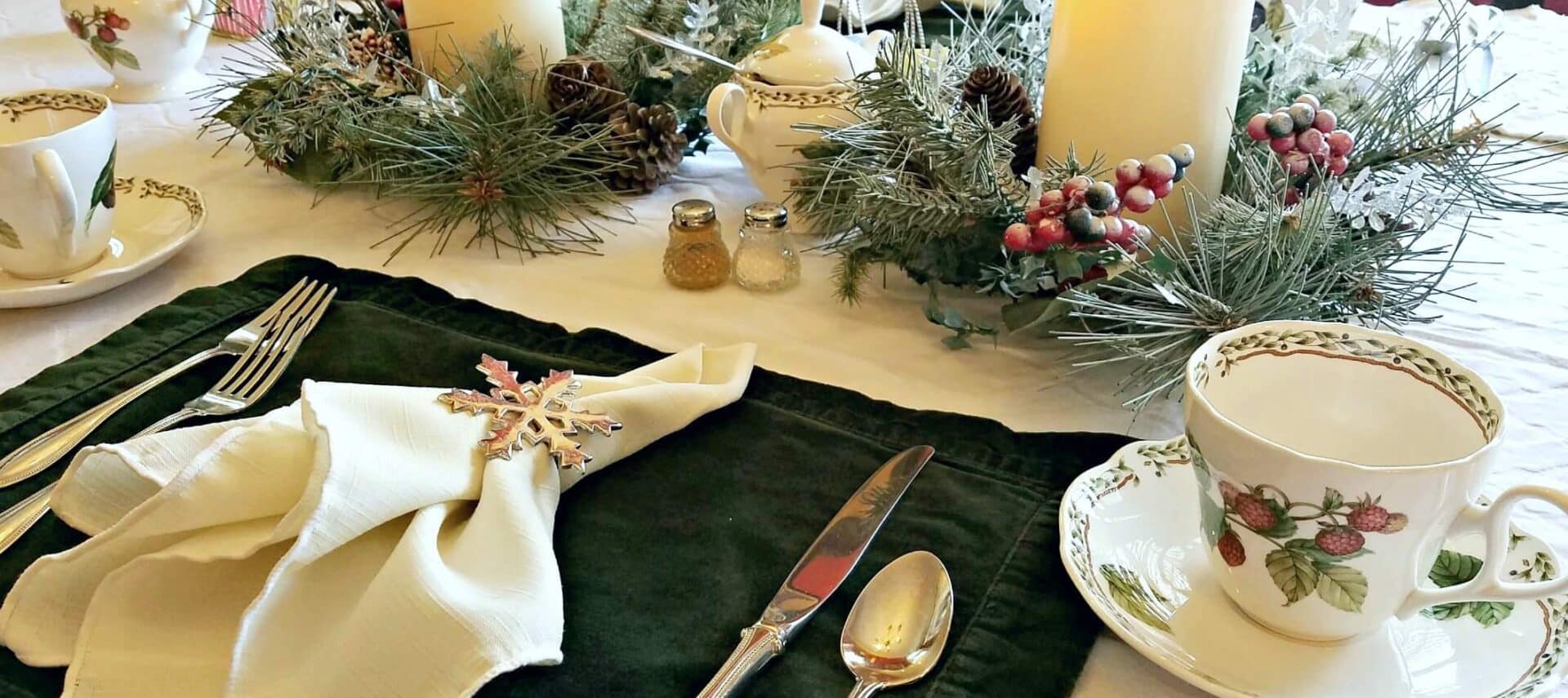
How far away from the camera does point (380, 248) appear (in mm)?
715

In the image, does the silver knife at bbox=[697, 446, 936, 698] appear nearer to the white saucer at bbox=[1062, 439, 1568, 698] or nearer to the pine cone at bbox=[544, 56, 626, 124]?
the white saucer at bbox=[1062, 439, 1568, 698]

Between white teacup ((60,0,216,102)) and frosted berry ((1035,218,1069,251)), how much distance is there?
2.37 feet

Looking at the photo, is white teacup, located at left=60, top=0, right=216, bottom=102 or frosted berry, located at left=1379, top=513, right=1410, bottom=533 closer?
frosted berry, located at left=1379, top=513, right=1410, bottom=533

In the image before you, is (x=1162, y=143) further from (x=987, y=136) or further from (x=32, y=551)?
(x=32, y=551)

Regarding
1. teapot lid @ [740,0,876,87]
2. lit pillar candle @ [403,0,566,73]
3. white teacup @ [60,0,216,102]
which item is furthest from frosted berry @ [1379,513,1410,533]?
white teacup @ [60,0,216,102]

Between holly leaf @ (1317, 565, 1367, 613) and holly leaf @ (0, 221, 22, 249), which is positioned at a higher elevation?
holly leaf @ (0, 221, 22, 249)

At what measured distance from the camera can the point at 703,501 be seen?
1.47ft

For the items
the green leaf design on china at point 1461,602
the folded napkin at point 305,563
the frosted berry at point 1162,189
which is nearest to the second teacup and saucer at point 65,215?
the folded napkin at point 305,563

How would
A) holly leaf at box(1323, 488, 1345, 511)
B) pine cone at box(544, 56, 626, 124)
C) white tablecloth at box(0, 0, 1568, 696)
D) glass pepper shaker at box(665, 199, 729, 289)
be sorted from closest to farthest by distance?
holly leaf at box(1323, 488, 1345, 511)
white tablecloth at box(0, 0, 1568, 696)
glass pepper shaker at box(665, 199, 729, 289)
pine cone at box(544, 56, 626, 124)

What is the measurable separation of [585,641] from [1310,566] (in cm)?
25

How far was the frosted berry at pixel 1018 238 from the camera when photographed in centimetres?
51

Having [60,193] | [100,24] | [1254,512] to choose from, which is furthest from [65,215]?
[1254,512]

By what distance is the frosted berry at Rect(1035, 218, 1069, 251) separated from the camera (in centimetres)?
50

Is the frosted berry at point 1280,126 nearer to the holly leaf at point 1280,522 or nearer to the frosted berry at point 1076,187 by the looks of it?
the frosted berry at point 1076,187
